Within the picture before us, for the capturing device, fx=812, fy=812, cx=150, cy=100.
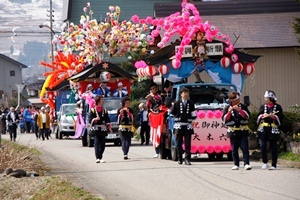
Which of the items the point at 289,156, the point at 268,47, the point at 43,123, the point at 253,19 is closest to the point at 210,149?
the point at 289,156

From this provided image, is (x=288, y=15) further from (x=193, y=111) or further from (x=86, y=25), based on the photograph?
(x=193, y=111)

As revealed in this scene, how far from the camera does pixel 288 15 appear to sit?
3772 centimetres

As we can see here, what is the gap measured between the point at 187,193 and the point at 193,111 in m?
6.36

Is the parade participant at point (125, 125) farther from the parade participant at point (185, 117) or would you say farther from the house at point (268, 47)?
the house at point (268, 47)

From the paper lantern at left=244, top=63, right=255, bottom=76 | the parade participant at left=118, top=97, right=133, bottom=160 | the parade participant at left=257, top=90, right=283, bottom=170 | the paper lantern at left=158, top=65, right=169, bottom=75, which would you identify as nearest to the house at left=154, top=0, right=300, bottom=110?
the paper lantern at left=244, top=63, right=255, bottom=76

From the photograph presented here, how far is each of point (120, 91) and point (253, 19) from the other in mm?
7460

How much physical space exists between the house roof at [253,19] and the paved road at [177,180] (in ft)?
43.4

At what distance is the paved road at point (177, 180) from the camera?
564 inches

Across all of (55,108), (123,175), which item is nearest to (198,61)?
A: (123,175)

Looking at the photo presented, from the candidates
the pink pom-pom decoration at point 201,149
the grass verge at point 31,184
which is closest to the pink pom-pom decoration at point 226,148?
the pink pom-pom decoration at point 201,149

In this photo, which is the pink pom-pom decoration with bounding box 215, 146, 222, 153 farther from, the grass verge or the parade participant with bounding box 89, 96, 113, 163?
the grass verge

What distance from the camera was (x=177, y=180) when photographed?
16.7 metres

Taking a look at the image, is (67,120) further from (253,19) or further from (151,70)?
(151,70)

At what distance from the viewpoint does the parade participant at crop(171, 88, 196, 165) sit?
20.7m
